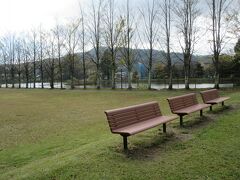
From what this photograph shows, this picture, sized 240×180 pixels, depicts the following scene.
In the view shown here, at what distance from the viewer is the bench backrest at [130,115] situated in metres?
7.82

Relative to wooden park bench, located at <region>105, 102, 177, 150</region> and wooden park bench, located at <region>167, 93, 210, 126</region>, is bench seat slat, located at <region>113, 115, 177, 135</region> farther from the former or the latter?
wooden park bench, located at <region>167, 93, 210, 126</region>

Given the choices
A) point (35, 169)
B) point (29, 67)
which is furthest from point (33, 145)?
point (29, 67)

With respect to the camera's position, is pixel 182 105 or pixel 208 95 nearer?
pixel 182 105

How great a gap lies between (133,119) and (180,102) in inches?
147

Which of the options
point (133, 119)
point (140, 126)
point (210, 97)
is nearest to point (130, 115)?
point (133, 119)

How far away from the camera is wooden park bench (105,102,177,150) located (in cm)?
775

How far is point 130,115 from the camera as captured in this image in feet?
28.5

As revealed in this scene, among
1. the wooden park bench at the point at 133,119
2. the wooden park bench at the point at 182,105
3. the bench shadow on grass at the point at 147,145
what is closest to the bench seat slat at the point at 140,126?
the wooden park bench at the point at 133,119

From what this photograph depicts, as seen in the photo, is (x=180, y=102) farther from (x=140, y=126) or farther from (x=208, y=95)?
(x=140, y=126)

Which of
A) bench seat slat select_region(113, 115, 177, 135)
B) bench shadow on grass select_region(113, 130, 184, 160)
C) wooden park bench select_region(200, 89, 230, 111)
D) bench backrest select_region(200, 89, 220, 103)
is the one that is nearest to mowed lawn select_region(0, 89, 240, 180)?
bench shadow on grass select_region(113, 130, 184, 160)

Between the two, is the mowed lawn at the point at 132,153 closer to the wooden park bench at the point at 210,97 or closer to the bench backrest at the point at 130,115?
the bench backrest at the point at 130,115

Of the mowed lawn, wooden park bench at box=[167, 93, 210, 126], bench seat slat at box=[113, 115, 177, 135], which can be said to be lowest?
the mowed lawn

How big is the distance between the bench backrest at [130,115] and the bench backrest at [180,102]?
3.50 feet

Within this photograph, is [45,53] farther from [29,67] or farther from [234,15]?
[234,15]
